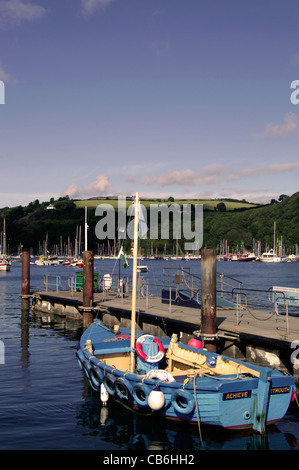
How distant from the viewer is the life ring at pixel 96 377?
15570 millimetres

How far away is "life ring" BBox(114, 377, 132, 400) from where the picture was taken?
14.0m

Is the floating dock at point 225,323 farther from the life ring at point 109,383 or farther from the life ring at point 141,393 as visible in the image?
the life ring at point 141,393

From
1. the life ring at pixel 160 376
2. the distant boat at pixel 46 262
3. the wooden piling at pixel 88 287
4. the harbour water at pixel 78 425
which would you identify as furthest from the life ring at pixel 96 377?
the distant boat at pixel 46 262

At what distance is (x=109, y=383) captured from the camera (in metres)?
15.0

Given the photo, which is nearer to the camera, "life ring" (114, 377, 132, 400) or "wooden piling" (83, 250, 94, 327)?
"life ring" (114, 377, 132, 400)

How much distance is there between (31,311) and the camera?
37.9 meters

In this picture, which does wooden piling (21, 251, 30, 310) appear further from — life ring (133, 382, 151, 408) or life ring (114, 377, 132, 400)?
life ring (133, 382, 151, 408)

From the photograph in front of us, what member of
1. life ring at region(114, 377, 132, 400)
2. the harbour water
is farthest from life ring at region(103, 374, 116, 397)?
the harbour water

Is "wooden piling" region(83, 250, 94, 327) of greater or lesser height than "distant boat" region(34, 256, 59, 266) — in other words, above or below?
above

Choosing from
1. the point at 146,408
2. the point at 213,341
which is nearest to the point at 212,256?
the point at 213,341

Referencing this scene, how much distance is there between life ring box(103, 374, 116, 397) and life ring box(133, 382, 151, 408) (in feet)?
3.97

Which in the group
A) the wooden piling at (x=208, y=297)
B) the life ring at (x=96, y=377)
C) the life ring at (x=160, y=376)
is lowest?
the life ring at (x=96, y=377)

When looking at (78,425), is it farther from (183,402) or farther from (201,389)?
(201,389)

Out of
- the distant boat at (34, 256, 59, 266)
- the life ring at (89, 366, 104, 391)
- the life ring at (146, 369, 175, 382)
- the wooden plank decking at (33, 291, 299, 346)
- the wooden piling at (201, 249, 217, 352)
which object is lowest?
the distant boat at (34, 256, 59, 266)
